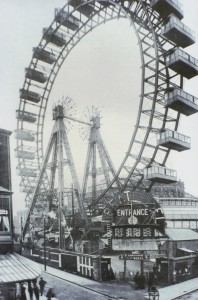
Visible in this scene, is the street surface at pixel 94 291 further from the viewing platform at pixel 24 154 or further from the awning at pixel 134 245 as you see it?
the viewing platform at pixel 24 154

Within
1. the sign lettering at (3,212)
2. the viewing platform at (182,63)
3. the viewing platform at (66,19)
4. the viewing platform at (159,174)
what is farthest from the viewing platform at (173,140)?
the viewing platform at (66,19)

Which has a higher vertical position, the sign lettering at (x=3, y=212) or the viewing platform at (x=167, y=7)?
the viewing platform at (x=167, y=7)

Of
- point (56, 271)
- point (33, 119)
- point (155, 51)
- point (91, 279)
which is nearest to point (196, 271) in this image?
point (91, 279)

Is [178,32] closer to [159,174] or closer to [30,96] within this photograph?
[159,174]

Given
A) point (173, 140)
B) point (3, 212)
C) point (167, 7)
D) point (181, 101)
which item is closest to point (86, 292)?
point (3, 212)

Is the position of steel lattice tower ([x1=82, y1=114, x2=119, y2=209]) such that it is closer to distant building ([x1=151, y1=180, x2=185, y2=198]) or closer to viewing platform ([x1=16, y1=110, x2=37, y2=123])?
viewing platform ([x1=16, y1=110, x2=37, y2=123])
